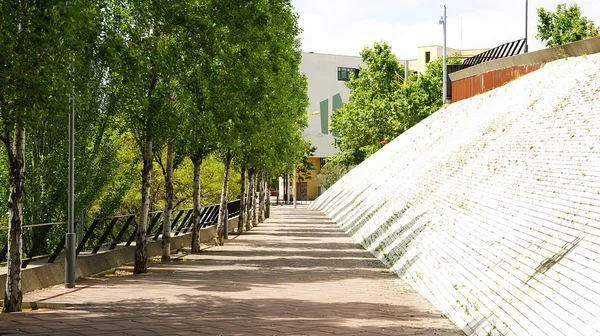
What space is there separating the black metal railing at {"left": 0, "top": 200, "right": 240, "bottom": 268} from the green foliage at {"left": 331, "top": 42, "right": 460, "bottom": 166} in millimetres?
36922

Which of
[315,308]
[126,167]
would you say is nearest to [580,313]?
[315,308]

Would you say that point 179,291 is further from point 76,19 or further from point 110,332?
point 76,19

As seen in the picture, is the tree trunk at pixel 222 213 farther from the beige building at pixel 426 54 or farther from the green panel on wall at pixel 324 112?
the beige building at pixel 426 54

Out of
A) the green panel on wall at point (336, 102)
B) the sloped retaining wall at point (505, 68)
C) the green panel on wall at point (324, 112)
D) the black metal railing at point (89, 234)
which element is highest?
the green panel on wall at point (336, 102)

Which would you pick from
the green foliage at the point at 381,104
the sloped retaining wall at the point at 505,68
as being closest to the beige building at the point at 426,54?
the green foliage at the point at 381,104

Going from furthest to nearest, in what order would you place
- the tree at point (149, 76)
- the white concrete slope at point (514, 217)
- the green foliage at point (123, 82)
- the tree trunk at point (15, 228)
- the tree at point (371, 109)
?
the tree at point (371, 109) < the tree at point (149, 76) < the tree trunk at point (15, 228) < the green foliage at point (123, 82) < the white concrete slope at point (514, 217)

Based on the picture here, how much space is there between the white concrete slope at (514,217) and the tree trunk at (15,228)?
683 centimetres

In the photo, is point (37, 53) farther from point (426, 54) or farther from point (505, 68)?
point (426, 54)

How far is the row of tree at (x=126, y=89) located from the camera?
39.3ft

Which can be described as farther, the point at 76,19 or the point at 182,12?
the point at 182,12

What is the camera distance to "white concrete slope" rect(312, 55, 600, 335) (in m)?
10.3

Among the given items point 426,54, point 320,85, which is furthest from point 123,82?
point 426,54

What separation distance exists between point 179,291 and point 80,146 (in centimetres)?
1106

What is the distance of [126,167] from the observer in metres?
38.9
